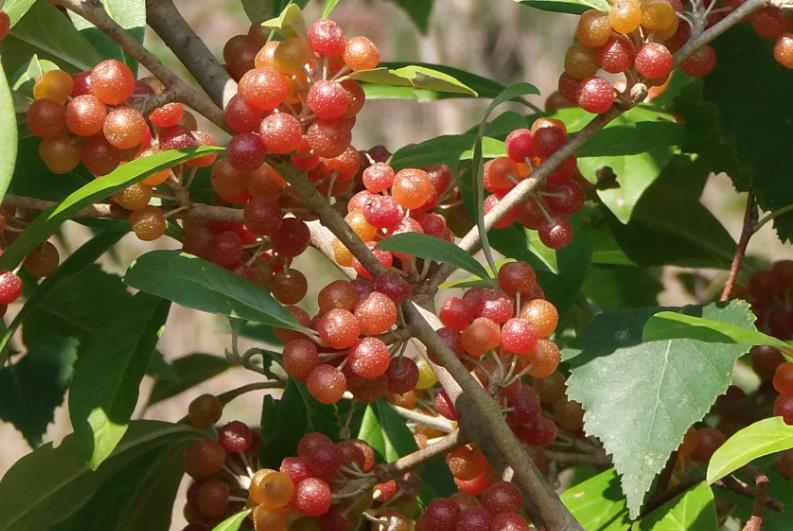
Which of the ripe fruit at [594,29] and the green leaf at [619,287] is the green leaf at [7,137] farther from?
the green leaf at [619,287]

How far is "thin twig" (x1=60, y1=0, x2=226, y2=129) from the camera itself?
81 cm

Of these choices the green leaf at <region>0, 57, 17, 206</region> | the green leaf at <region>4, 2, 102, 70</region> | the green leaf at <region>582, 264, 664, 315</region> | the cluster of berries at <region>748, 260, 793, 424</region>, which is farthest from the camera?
the green leaf at <region>582, 264, 664, 315</region>

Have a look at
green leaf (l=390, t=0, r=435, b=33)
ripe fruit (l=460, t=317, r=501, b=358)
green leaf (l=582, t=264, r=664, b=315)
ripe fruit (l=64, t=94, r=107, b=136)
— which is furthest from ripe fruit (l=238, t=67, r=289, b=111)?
green leaf (l=582, t=264, r=664, b=315)

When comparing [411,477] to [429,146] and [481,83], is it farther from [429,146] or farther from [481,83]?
[481,83]

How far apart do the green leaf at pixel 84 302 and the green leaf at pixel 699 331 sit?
2.51ft

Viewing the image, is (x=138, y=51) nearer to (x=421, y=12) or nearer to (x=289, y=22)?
(x=289, y=22)

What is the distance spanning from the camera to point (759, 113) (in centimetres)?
112

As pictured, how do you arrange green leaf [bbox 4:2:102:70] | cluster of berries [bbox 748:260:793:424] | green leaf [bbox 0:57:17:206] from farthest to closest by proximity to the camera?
cluster of berries [bbox 748:260:793:424] → green leaf [bbox 4:2:102:70] → green leaf [bbox 0:57:17:206]

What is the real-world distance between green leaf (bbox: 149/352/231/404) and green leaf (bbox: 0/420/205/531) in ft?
0.95

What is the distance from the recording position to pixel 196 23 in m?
5.64

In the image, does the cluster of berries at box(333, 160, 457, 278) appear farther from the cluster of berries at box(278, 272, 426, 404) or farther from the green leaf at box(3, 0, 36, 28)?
the green leaf at box(3, 0, 36, 28)

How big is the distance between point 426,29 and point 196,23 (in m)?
4.44

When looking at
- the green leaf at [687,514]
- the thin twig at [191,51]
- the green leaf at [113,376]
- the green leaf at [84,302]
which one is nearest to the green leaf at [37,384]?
the green leaf at [84,302]

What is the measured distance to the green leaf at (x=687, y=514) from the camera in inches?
35.3
